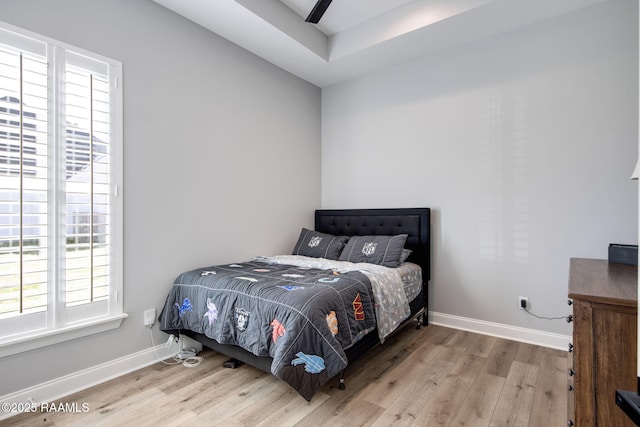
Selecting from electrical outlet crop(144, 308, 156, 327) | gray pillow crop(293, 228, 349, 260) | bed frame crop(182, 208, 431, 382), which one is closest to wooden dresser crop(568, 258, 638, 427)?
bed frame crop(182, 208, 431, 382)

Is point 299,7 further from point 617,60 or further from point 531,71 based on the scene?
point 617,60

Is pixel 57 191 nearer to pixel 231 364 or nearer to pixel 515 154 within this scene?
pixel 231 364

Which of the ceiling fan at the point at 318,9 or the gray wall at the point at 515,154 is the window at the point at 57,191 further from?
the gray wall at the point at 515,154

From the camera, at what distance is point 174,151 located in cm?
264

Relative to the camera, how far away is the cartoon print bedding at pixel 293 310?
1788mm

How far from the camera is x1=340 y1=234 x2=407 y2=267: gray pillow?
2.99 meters

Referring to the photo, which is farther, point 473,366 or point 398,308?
point 398,308

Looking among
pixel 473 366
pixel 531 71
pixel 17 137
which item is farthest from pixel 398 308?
pixel 17 137

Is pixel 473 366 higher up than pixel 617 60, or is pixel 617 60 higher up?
pixel 617 60

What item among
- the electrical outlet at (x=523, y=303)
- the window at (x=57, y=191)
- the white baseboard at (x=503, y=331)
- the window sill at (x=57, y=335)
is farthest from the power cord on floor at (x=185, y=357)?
the electrical outlet at (x=523, y=303)

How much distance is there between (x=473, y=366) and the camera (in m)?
2.38

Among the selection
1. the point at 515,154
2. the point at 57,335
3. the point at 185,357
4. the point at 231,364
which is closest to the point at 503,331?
the point at 515,154

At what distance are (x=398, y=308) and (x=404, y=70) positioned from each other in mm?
2562

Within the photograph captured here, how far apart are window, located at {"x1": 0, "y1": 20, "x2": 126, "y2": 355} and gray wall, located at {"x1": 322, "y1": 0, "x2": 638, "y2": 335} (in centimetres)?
264
